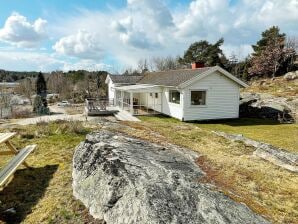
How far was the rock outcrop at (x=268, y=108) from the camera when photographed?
68.3 feet

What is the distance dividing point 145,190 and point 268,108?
2065 cm

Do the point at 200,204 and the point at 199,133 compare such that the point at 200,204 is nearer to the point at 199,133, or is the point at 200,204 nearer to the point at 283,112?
the point at 199,133

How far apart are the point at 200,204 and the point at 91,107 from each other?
23.5 m

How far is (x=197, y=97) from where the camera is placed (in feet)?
67.4

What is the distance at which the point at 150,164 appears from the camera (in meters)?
4.74

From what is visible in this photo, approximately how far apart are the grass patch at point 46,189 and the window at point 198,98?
41.0 feet

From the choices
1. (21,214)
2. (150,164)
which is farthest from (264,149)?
(21,214)

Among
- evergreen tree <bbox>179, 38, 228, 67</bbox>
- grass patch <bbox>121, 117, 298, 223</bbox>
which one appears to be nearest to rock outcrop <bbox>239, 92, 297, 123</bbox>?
grass patch <bbox>121, 117, 298, 223</bbox>

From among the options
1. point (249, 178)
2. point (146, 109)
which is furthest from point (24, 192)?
point (146, 109)

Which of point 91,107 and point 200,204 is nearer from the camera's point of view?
point 200,204

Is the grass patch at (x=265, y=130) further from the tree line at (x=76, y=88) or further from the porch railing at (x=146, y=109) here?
the tree line at (x=76, y=88)

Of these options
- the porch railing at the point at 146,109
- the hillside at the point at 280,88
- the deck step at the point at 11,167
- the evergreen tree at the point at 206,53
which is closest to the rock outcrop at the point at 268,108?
the hillside at the point at 280,88

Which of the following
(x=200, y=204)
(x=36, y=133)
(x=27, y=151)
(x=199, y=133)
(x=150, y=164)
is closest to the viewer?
(x=200, y=204)

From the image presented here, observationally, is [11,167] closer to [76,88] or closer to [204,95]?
[204,95]
